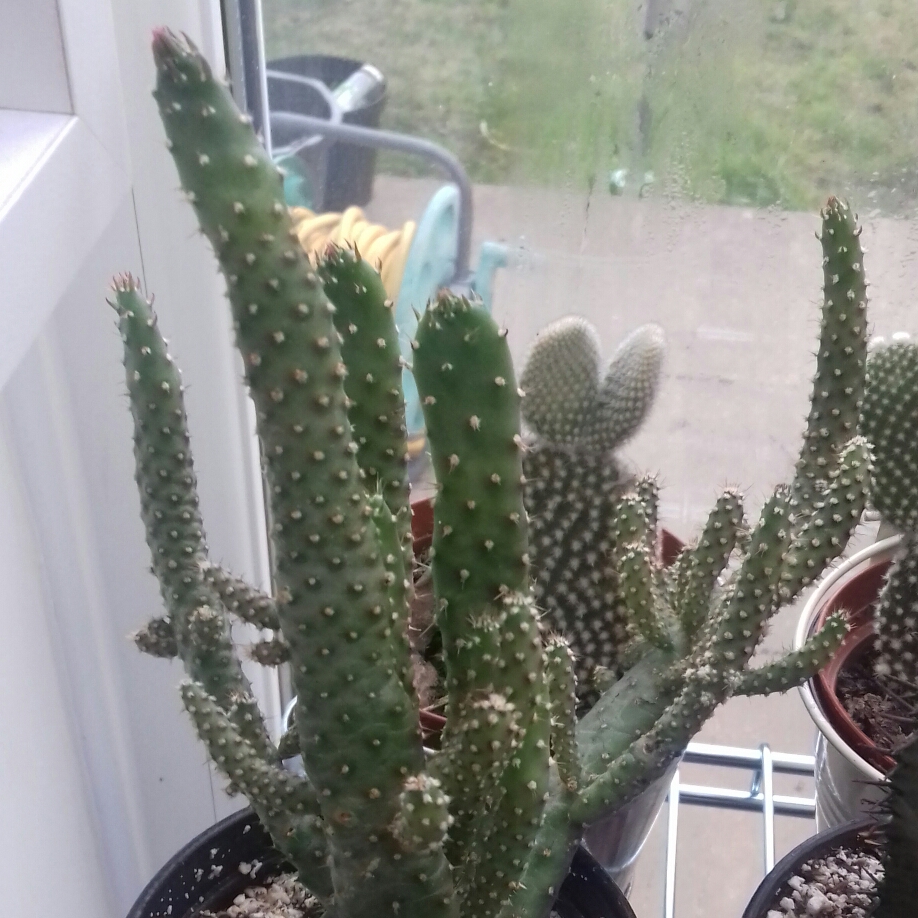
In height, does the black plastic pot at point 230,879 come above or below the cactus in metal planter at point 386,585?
below

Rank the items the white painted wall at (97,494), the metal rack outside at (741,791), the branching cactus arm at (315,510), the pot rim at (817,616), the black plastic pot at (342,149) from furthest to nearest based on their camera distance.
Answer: the metal rack outside at (741,791) → the black plastic pot at (342,149) → the pot rim at (817,616) → the white painted wall at (97,494) → the branching cactus arm at (315,510)

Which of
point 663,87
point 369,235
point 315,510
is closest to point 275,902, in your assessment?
point 315,510

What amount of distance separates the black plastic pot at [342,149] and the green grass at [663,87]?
14mm

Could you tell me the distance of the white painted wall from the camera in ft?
1.91

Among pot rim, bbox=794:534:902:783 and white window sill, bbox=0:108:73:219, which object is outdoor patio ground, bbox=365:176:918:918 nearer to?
pot rim, bbox=794:534:902:783

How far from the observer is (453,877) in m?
0.52

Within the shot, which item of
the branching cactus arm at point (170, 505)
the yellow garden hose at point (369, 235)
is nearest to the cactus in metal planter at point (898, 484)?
the yellow garden hose at point (369, 235)

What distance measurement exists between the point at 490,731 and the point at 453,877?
15 cm

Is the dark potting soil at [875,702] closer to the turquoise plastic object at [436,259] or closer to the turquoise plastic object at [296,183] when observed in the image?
the turquoise plastic object at [436,259]

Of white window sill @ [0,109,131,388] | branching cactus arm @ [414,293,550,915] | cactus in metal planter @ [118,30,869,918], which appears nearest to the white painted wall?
white window sill @ [0,109,131,388]

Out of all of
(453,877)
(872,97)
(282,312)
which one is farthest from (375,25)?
(453,877)

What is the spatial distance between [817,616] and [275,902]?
0.50 metres

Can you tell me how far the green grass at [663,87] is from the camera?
75 centimetres

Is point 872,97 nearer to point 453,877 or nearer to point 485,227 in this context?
point 485,227
